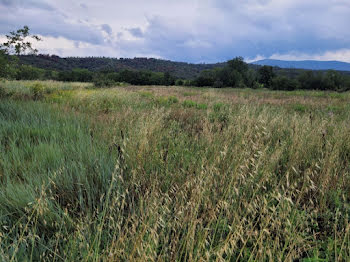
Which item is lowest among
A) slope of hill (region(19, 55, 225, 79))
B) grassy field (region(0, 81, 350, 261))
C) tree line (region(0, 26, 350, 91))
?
grassy field (region(0, 81, 350, 261))

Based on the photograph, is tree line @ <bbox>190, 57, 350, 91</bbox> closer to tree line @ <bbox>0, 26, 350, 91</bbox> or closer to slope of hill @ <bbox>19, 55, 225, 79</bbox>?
tree line @ <bbox>0, 26, 350, 91</bbox>

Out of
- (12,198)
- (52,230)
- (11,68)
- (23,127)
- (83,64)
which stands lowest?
(52,230)

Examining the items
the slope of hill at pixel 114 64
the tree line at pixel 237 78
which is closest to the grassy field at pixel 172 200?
the tree line at pixel 237 78

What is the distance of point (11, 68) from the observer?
8023 mm

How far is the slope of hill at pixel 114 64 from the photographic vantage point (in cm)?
8738

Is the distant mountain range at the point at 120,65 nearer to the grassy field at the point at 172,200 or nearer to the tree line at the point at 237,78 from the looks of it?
the tree line at the point at 237,78

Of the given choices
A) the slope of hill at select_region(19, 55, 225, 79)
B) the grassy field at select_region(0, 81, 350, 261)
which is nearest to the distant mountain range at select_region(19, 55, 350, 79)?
the slope of hill at select_region(19, 55, 225, 79)

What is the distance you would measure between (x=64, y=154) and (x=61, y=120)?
255 cm

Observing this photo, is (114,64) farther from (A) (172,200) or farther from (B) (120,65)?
(A) (172,200)

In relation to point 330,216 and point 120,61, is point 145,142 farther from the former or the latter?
point 120,61

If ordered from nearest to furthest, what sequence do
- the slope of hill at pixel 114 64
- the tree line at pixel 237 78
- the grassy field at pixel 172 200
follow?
1. the grassy field at pixel 172 200
2. the tree line at pixel 237 78
3. the slope of hill at pixel 114 64

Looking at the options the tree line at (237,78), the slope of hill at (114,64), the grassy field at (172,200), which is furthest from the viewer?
the slope of hill at (114,64)

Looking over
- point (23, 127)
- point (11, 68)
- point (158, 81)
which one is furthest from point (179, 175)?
point (158, 81)

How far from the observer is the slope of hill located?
87375 mm
